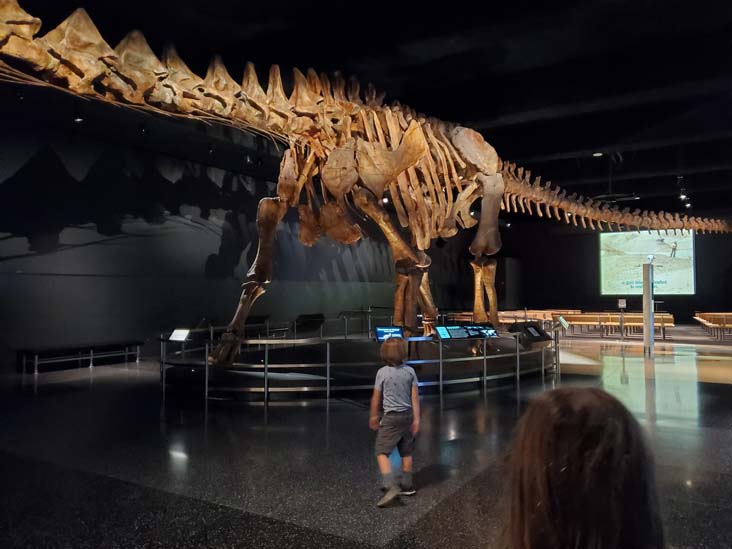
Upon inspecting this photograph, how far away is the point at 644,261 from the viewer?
1991 cm

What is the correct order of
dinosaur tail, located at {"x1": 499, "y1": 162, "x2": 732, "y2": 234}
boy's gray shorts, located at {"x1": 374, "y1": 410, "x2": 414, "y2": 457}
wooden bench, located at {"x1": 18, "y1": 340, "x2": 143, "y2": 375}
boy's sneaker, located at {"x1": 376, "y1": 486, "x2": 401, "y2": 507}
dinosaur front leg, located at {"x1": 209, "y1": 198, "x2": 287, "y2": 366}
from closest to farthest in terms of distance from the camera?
boy's sneaker, located at {"x1": 376, "y1": 486, "x2": 401, "y2": 507}, boy's gray shorts, located at {"x1": 374, "y1": 410, "x2": 414, "y2": 457}, dinosaur front leg, located at {"x1": 209, "y1": 198, "x2": 287, "y2": 366}, wooden bench, located at {"x1": 18, "y1": 340, "x2": 143, "y2": 375}, dinosaur tail, located at {"x1": 499, "y1": 162, "x2": 732, "y2": 234}

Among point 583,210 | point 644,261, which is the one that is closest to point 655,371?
point 583,210

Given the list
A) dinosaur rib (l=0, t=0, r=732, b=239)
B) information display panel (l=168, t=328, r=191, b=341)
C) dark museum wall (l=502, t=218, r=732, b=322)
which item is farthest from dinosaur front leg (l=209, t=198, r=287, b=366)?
dark museum wall (l=502, t=218, r=732, b=322)

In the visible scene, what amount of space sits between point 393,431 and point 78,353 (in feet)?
25.8

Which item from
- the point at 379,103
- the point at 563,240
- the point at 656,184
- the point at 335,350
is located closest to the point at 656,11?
the point at 379,103

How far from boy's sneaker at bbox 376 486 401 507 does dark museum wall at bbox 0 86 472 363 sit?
301 inches

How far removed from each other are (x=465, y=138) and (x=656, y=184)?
430 inches

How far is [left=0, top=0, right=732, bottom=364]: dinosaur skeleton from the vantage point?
408 centimetres

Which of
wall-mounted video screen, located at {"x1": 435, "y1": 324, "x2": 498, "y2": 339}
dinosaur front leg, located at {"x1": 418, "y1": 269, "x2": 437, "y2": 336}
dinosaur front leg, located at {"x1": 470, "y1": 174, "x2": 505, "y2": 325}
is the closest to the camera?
wall-mounted video screen, located at {"x1": 435, "y1": 324, "x2": 498, "y2": 339}

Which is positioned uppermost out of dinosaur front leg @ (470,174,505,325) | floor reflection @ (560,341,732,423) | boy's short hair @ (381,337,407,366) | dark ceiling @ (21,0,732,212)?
dark ceiling @ (21,0,732,212)

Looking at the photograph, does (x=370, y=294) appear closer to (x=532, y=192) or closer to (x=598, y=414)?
(x=532, y=192)

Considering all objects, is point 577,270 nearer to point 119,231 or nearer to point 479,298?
point 479,298

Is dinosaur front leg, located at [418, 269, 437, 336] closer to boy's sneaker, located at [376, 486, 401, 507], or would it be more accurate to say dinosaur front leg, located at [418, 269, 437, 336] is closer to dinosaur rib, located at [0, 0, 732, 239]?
dinosaur rib, located at [0, 0, 732, 239]

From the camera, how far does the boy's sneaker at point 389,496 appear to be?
3266 millimetres
